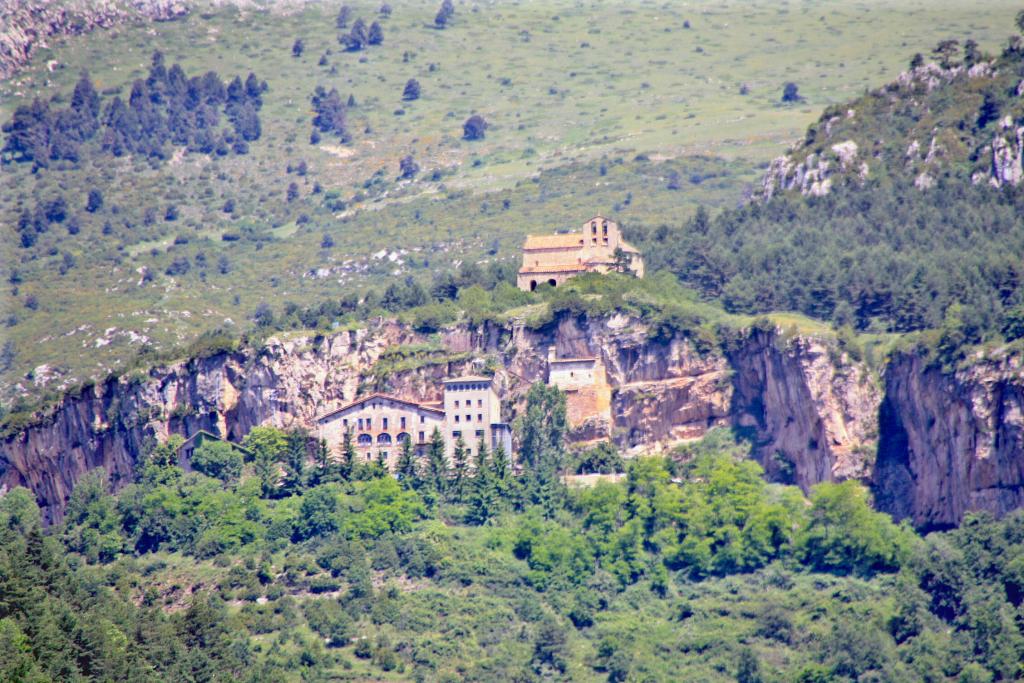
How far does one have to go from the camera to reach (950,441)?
121 metres

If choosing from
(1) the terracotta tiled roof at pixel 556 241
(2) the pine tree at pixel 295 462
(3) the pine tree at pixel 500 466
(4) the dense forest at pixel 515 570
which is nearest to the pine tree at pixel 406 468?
(4) the dense forest at pixel 515 570

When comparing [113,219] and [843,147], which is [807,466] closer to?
[843,147]

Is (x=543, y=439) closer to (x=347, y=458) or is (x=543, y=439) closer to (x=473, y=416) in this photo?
(x=473, y=416)

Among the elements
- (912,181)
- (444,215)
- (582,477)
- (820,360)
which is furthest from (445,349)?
(444,215)

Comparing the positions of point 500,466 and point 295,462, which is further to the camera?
point 295,462

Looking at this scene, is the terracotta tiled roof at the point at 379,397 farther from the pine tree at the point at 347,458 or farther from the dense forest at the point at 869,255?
the dense forest at the point at 869,255

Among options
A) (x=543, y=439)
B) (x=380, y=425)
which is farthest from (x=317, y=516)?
(x=543, y=439)

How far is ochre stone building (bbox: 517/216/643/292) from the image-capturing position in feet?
458

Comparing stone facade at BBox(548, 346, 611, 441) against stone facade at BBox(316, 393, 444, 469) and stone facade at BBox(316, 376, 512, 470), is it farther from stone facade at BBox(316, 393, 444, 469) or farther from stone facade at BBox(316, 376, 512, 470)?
stone facade at BBox(316, 393, 444, 469)

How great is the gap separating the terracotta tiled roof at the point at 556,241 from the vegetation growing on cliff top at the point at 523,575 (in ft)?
46.9

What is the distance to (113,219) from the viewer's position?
194 m

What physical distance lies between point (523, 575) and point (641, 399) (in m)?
13.6

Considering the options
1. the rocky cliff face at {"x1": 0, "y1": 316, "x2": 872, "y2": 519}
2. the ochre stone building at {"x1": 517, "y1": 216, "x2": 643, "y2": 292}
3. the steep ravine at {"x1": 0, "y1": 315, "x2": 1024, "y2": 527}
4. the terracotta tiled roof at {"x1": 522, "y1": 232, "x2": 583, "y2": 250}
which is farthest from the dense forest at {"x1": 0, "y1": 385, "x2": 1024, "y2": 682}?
the terracotta tiled roof at {"x1": 522, "y1": 232, "x2": 583, "y2": 250}

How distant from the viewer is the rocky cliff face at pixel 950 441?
387ft
